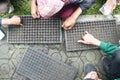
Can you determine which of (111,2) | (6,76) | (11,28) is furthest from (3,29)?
(111,2)

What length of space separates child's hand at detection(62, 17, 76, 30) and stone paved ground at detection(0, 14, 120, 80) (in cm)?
28

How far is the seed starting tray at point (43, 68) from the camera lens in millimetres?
3637

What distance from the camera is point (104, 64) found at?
3492 mm

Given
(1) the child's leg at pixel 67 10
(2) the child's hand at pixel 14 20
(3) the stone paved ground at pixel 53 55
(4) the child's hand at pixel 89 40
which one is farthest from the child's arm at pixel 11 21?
(4) the child's hand at pixel 89 40

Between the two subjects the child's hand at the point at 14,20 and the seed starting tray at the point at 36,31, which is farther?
the seed starting tray at the point at 36,31

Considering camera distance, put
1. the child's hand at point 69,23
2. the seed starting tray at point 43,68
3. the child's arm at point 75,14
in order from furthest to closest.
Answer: the seed starting tray at point 43,68, the child's hand at point 69,23, the child's arm at point 75,14

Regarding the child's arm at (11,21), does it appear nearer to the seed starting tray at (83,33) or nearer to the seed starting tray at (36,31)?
the seed starting tray at (36,31)

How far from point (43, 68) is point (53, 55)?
20cm

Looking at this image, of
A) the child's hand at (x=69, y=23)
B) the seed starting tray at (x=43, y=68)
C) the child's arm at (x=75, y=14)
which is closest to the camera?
the child's arm at (x=75, y=14)

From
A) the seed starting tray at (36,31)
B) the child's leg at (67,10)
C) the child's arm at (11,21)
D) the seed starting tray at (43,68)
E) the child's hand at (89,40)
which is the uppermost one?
the child's leg at (67,10)

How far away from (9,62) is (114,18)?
1417mm

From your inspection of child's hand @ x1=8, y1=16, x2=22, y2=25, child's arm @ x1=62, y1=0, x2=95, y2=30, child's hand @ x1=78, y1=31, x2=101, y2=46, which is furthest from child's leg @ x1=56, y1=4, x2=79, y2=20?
child's hand @ x1=8, y1=16, x2=22, y2=25

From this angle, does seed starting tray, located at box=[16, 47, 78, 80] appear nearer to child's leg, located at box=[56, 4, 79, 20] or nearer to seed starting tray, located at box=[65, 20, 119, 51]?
seed starting tray, located at box=[65, 20, 119, 51]

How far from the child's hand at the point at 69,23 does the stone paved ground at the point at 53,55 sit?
0.28 m
